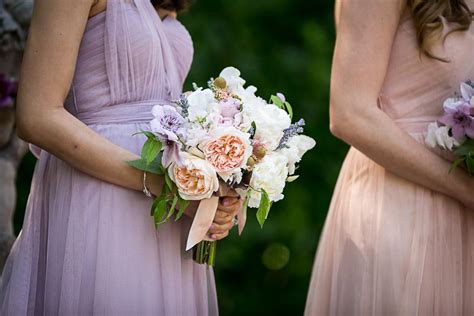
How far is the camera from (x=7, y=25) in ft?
13.7

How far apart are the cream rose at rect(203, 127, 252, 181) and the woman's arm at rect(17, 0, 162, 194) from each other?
266 millimetres

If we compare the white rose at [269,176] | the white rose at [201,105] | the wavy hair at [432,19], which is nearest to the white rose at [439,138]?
the wavy hair at [432,19]

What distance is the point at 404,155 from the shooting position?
128 inches

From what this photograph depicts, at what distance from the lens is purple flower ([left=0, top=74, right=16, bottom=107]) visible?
4156 mm

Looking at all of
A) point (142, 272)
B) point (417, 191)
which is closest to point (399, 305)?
point (417, 191)

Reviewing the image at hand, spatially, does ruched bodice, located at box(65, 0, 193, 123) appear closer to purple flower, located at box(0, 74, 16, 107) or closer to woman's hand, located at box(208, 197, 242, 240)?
woman's hand, located at box(208, 197, 242, 240)

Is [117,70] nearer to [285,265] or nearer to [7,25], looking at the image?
[7,25]

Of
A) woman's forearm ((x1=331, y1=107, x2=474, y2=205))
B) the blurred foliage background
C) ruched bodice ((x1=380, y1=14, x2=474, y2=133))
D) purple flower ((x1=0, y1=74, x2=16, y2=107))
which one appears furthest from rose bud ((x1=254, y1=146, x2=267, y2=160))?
the blurred foliage background

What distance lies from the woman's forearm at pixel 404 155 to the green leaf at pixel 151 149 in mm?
769

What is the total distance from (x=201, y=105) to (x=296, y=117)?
4169mm

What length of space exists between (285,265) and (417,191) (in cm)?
384

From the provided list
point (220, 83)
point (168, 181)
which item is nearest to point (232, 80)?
point (220, 83)

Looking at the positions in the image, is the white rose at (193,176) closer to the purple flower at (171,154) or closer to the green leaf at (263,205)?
the purple flower at (171,154)

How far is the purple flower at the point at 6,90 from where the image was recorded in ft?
13.6
